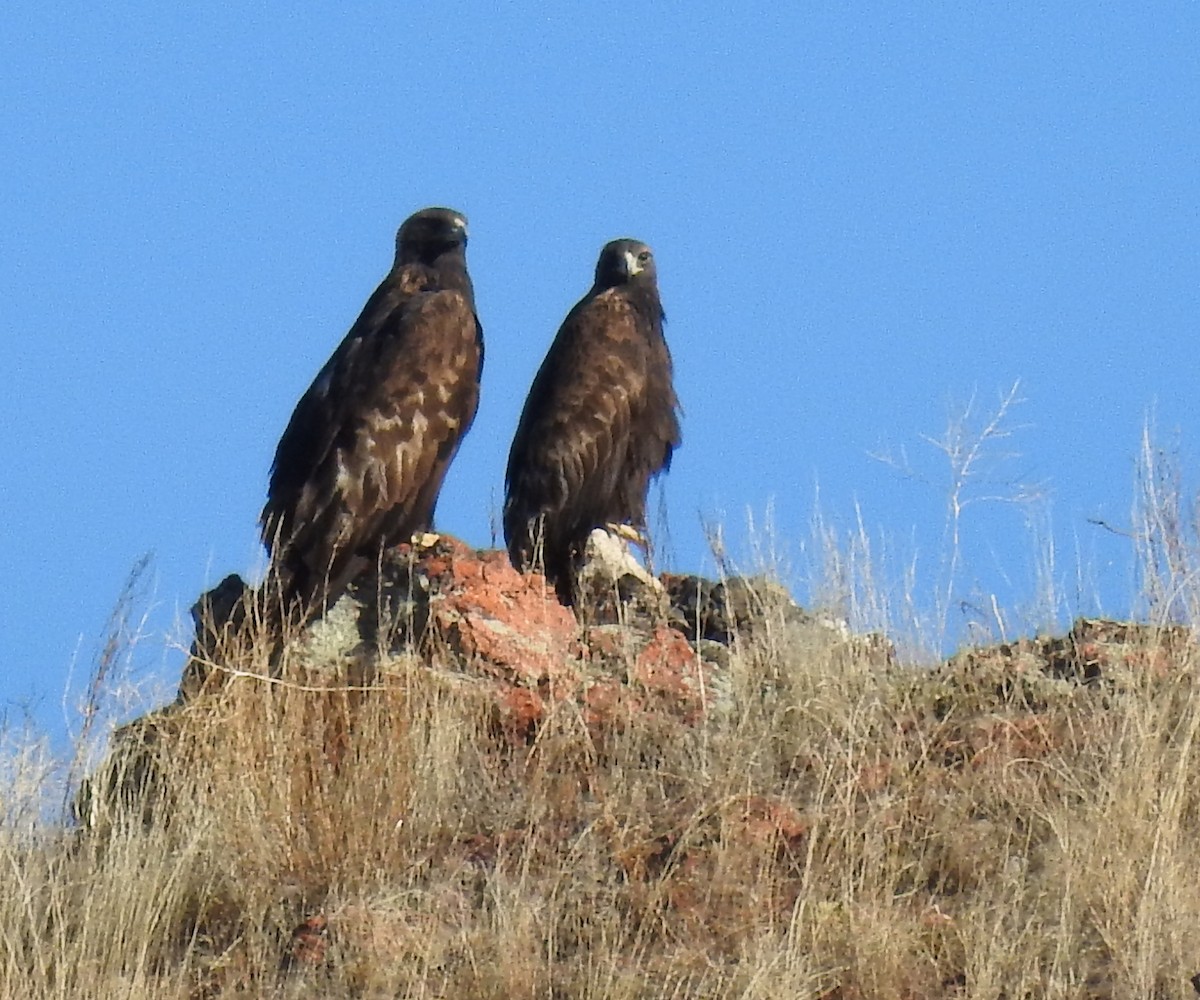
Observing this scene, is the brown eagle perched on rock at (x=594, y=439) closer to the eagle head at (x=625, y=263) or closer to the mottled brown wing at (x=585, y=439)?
the mottled brown wing at (x=585, y=439)

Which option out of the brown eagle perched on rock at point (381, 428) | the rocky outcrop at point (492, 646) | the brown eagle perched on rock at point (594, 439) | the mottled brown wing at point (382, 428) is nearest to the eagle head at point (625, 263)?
the brown eagle perched on rock at point (594, 439)

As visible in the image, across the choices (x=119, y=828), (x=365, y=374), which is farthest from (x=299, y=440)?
(x=119, y=828)

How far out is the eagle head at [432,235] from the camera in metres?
11.3

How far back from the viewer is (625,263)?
12469mm

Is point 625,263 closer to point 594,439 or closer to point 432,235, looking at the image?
point 594,439

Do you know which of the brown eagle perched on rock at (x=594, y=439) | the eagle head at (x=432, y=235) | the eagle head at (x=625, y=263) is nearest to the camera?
the eagle head at (x=432, y=235)

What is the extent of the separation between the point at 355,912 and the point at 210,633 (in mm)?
2342

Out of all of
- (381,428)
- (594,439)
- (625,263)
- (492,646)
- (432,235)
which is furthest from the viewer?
(625,263)

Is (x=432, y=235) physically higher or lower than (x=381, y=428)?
higher

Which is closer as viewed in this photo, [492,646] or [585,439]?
[492,646]

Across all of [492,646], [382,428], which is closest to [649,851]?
[492,646]

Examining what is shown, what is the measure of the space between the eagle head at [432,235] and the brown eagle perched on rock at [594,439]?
3.77 ft

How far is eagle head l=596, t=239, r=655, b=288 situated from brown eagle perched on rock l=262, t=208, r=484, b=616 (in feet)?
5.46

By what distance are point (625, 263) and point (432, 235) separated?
5.08 ft
